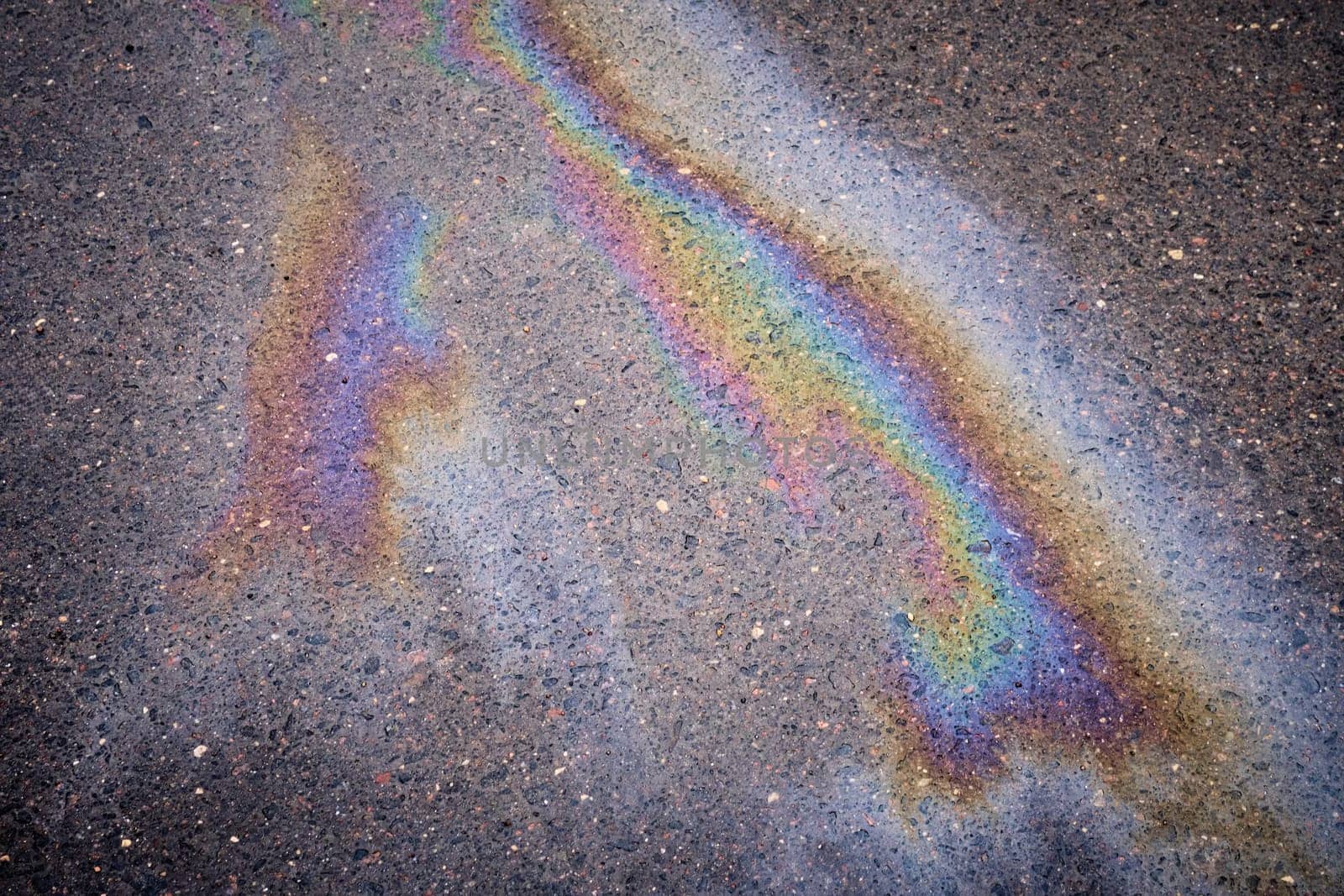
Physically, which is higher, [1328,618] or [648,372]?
[1328,618]

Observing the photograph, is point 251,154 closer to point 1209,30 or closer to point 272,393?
point 272,393

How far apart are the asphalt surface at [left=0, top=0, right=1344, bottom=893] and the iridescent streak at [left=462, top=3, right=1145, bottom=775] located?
0.01m

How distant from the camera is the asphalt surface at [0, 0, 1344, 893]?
2.32m

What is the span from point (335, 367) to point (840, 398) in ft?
4.94

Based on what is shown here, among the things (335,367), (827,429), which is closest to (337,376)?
(335,367)

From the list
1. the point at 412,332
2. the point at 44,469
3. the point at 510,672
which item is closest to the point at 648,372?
the point at 412,332

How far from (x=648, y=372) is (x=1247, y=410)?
68.1 inches

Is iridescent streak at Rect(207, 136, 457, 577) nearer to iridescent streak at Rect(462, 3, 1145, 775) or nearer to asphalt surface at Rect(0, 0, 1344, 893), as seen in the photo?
asphalt surface at Rect(0, 0, 1344, 893)

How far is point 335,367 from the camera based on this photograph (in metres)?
2.77

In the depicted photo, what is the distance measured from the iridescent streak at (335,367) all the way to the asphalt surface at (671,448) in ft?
0.05

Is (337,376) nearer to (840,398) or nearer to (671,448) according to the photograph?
(671,448)

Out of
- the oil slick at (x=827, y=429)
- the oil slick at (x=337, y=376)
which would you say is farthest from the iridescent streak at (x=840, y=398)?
the oil slick at (x=337, y=376)

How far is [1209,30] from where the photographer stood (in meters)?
3.18

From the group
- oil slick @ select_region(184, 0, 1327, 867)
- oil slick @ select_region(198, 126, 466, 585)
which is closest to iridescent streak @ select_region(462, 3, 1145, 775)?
oil slick @ select_region(184, 0, 1327, 867)
